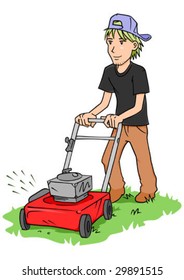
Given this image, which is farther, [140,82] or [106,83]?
[106,83]

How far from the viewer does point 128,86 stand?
6895 mm

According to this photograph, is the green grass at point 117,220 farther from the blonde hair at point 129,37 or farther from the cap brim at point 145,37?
the cap brim at point 145,37

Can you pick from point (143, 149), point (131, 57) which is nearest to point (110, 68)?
point (131, 57)

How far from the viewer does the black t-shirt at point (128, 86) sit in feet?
22.4

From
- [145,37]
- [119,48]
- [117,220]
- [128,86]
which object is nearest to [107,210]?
[117,220]

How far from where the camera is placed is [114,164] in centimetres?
722

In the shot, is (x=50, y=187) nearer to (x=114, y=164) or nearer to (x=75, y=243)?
(x=75, y=243)

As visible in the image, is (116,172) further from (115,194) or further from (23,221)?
(23,221)

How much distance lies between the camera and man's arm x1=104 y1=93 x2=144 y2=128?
6773 mm

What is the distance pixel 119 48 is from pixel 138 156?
0.91m

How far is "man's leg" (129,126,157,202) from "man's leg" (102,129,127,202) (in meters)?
0.11

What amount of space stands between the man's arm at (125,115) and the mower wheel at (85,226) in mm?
834

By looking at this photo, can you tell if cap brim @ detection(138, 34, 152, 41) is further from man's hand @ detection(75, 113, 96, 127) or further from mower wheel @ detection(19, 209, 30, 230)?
mower wheel @ detection(19, 209, 30, 230)

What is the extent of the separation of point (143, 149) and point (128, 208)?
50cm
